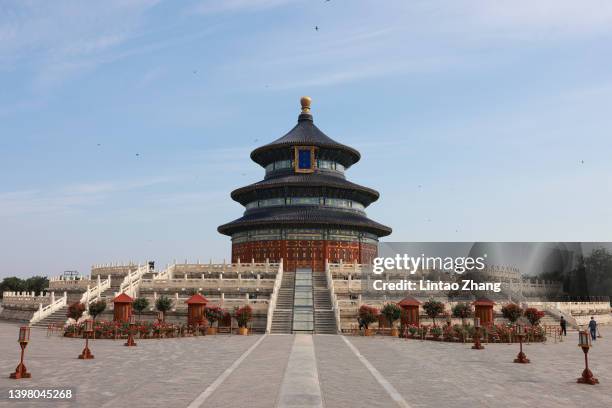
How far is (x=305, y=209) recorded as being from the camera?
60.8m

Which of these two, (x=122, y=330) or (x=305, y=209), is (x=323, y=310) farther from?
(x=305, y=209)

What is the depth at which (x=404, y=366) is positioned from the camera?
62.4 feet

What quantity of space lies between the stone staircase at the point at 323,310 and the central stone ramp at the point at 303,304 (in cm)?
33

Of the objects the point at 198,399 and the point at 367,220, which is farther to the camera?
the point at 367,220

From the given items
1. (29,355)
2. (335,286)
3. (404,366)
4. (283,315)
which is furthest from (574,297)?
(29,355)

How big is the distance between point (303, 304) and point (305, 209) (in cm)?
2419

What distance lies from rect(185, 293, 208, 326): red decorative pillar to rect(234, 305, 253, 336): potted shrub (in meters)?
2.18

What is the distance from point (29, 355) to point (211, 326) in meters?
Result: 14.4

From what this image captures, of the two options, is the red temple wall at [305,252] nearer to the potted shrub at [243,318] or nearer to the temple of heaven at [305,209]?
the temple of heaven at [305,209]

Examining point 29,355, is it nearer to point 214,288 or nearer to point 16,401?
point 16,401

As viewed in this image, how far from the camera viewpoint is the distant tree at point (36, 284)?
109919mm

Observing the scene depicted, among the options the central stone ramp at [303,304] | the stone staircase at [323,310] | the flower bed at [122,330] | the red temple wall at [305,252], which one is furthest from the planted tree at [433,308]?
the red temple wall at [305,252]

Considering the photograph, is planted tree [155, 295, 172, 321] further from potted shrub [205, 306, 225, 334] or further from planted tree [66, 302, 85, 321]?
planted tree [66, 302, 85, 321]

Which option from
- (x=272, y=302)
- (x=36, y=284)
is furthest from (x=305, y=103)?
(x=36, y=284)
